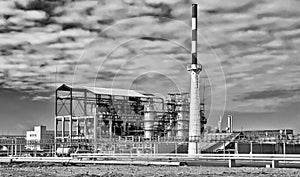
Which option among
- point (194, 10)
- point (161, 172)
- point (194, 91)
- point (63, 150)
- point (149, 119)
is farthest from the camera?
point (149, 119)

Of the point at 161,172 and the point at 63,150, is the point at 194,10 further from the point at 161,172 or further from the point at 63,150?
the point at 161,172

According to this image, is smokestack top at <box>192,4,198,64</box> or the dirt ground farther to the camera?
smokestack top at <box>192,4,198,64</box>

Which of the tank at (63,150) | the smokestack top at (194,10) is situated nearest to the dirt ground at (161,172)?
the tank at (63,150)

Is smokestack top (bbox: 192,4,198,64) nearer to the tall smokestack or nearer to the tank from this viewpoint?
the tall smokestack

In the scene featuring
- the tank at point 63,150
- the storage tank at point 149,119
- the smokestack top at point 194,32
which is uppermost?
the smokestack top at point 194,32

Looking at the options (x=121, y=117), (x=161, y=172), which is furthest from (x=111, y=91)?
(x=161, y=172)

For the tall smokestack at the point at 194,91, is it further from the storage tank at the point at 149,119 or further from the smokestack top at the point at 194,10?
the storage tank at the point at 149,119

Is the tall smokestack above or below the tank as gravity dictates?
above

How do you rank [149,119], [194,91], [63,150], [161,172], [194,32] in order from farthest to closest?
[149,119], [194,91], [194,32], [63,150], [161,172]

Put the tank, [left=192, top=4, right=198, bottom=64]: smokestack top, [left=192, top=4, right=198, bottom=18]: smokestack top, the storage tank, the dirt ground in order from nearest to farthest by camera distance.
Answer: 1. the dirt ground
2. the tank
3. [left=192, top=4, right=198, bottom=64]: smokestack top
4. [left=192, top=4, right=198, bottom=18]: smokestack top
5. the storage tank

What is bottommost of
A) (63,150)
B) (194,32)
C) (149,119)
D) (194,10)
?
(63,150)

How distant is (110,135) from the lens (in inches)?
3428

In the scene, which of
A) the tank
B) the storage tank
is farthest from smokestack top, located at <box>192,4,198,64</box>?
the tank

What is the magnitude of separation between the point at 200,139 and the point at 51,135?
43563 millimetres
